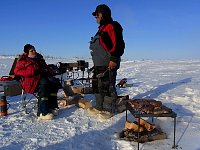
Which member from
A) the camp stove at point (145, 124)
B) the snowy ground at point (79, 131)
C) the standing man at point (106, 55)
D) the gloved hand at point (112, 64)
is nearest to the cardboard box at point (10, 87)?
the snowy ground at point (79, 131)

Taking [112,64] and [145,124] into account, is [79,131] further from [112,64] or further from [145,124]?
[112,64]

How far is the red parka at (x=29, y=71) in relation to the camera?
621cm

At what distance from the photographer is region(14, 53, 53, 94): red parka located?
6207 millimetres

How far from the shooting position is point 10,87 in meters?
7.17

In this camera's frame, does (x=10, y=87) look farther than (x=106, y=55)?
Yes

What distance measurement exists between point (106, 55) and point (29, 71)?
4.98 ft

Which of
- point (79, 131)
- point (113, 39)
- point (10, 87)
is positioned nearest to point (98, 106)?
point (79, 131)

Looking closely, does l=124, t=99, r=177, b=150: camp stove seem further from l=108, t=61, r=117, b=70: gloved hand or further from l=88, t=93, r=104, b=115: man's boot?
l=88, t=93, r=104, b=115: man's boot

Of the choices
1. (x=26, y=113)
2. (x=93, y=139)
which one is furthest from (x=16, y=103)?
(x=93, y=139)

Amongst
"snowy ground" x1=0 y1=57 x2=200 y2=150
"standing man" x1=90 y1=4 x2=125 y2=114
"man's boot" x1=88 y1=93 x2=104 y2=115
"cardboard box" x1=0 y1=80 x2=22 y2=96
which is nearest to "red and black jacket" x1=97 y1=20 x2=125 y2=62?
"standing man" x1=90 y1=4 x2=125 y2=114

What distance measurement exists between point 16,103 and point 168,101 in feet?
12.0

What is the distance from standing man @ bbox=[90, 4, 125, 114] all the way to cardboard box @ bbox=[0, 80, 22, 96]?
1819 millimetres

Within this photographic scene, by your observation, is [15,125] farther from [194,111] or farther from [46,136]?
[194,111]

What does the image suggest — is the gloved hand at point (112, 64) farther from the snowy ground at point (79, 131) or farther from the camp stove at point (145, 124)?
the camp stove at point (145, 124)
